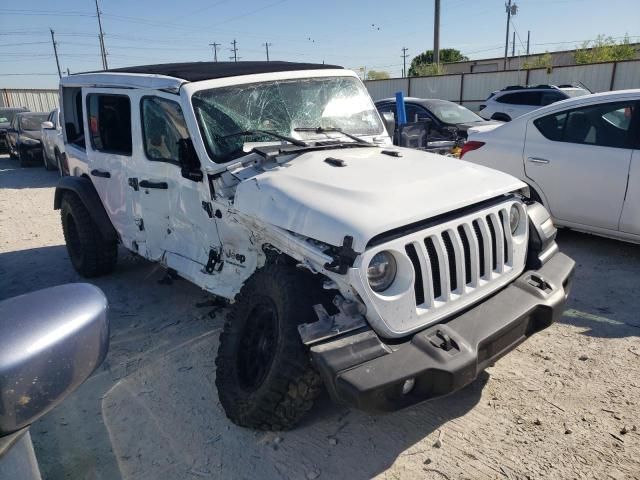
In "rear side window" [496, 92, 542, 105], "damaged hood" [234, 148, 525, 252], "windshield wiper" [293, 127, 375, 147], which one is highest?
"windshield wiper" [293, 127, 375, 147]

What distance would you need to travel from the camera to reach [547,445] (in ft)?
8.60

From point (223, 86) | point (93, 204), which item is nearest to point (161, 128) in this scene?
point (223, 86)

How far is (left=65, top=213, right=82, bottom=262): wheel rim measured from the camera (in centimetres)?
529

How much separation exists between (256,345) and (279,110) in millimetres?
1756

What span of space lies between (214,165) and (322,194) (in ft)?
3.12

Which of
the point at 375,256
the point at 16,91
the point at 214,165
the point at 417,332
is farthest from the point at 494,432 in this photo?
the point at 16,91

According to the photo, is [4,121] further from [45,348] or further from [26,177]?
[45,348]

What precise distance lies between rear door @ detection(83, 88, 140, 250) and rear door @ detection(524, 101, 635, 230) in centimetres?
401

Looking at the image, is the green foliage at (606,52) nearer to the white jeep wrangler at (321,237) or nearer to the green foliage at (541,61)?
the green foliage at (541,61)

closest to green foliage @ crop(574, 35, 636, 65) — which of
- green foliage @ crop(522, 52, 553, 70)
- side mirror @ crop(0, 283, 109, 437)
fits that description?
green foliage @ crop(522, 52, 553, 70)

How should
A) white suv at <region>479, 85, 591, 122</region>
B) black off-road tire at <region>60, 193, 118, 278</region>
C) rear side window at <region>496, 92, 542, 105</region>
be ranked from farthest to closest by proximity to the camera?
rear side window at <region>496, 92, 542, 105</region>
white suv at <region>479, 85, 591, 122</region>
black off-road tire at <region>60, 193, 118, 278</region>

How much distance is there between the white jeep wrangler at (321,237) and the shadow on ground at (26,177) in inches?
329

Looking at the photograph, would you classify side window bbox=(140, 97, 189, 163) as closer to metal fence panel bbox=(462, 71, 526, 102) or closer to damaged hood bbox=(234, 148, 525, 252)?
damaged hood bbox=(234, 148, 525, 252)

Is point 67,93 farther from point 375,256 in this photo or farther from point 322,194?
point 375,256
